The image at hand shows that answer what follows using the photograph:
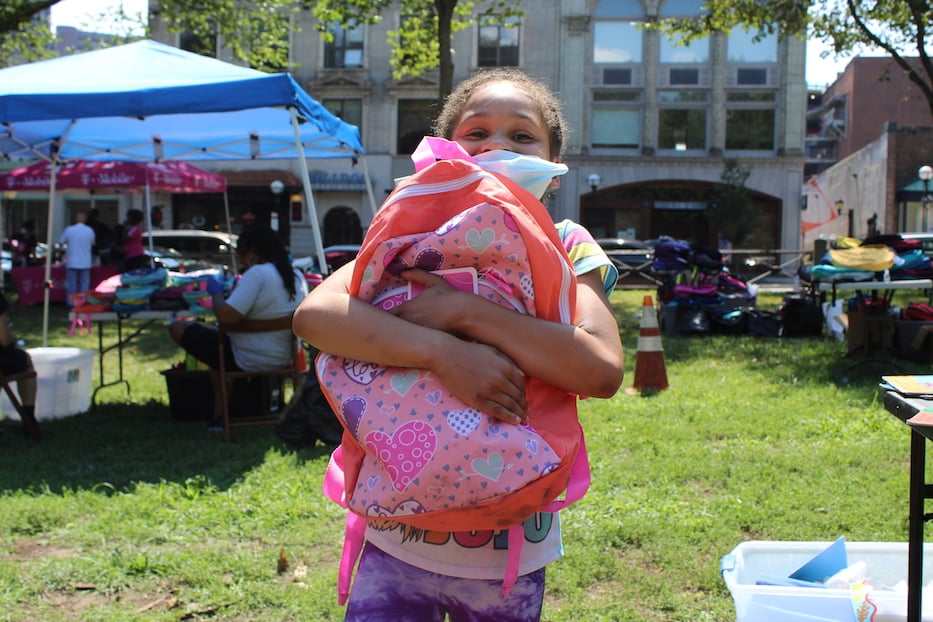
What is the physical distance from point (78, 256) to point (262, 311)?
10410 mm

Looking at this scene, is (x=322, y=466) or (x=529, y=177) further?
(x=322, y=466)

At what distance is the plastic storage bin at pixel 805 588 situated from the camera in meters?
2.11

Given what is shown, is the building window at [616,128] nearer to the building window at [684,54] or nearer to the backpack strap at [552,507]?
the building window at [684,54]

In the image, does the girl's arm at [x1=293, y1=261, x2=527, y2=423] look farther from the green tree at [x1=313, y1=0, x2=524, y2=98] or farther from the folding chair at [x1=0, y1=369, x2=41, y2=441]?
the green tree at [x1=313, y1=0, x2=524, y2=98]

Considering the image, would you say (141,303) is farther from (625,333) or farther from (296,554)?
(625,333)

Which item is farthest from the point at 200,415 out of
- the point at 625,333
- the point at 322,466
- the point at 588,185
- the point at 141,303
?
the point at 588,185

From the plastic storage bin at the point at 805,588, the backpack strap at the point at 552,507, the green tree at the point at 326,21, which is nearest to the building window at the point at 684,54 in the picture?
the green tree at the point at 326,21

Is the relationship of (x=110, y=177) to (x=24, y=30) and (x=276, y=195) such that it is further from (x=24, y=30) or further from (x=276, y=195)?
(x=276, y=195)

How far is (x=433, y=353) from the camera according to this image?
1.27 m

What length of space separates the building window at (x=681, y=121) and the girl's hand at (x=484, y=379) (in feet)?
110

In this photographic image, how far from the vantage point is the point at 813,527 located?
373cm

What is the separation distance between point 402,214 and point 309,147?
7.63m

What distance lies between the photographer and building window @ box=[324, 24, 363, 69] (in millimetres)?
33594

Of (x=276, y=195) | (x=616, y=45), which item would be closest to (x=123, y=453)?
(x=276, y=195)
